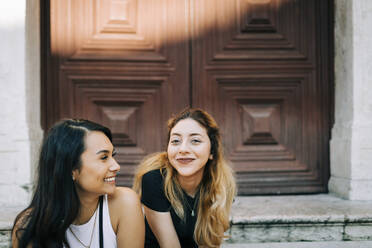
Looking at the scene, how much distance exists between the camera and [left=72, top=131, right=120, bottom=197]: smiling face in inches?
81.6

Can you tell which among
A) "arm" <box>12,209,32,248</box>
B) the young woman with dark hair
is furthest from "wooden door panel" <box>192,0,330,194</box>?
"arm" <box>12,209,32,248</box>

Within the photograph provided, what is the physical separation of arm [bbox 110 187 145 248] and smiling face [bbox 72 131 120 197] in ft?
0.52

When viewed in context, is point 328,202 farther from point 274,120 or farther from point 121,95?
point 121,95

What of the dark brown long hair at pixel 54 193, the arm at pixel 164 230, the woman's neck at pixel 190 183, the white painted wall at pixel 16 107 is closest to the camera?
the dark brown long hair at pixel 54 193

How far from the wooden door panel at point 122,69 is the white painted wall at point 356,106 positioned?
153cm

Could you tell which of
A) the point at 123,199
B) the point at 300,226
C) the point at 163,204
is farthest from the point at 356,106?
the point at 123,199

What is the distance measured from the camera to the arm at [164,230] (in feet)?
7.86

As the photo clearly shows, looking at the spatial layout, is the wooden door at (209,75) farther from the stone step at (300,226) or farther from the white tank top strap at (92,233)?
the white tank top strap at (92,233)

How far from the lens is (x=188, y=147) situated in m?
2.44

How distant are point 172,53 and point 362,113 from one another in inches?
74.0

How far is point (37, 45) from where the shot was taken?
3715mm

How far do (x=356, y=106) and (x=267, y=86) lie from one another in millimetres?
857

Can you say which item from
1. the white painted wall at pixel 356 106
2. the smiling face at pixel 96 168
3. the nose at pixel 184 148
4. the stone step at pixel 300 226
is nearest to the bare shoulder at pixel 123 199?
the smiling face at pixel 96 168

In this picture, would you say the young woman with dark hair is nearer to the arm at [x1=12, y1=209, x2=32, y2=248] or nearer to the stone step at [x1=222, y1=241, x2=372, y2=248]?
the arm at [x1=12, y1=209, x2=32, y2=248]
